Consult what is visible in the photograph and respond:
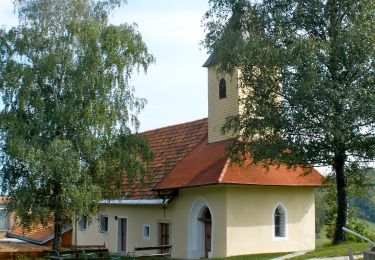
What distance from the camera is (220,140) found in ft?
91.8

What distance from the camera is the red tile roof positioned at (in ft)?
95.2

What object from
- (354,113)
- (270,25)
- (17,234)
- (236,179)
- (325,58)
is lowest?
(17,234)

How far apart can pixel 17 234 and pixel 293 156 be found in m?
24.2

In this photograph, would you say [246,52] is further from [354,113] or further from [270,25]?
[354,113]

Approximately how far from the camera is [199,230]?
2658 centimetres

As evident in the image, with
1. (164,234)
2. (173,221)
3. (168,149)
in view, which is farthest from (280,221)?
(168,149)

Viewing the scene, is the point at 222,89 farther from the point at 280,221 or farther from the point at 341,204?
the point at 341,204

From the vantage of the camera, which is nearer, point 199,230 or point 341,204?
point 341,204

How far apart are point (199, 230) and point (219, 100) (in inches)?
242

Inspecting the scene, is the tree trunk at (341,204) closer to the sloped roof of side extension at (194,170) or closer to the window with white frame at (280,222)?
the sloped roof of side extension at (194,170)

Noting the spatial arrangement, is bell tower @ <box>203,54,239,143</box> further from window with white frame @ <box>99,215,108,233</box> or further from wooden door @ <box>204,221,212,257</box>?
window with white frame @ <box>99,215,108,233</box>

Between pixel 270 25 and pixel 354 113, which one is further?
pixel 270 25

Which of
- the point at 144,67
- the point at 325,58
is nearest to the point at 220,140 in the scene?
the point at 144,67

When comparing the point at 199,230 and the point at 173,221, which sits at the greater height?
the point at 173,221
